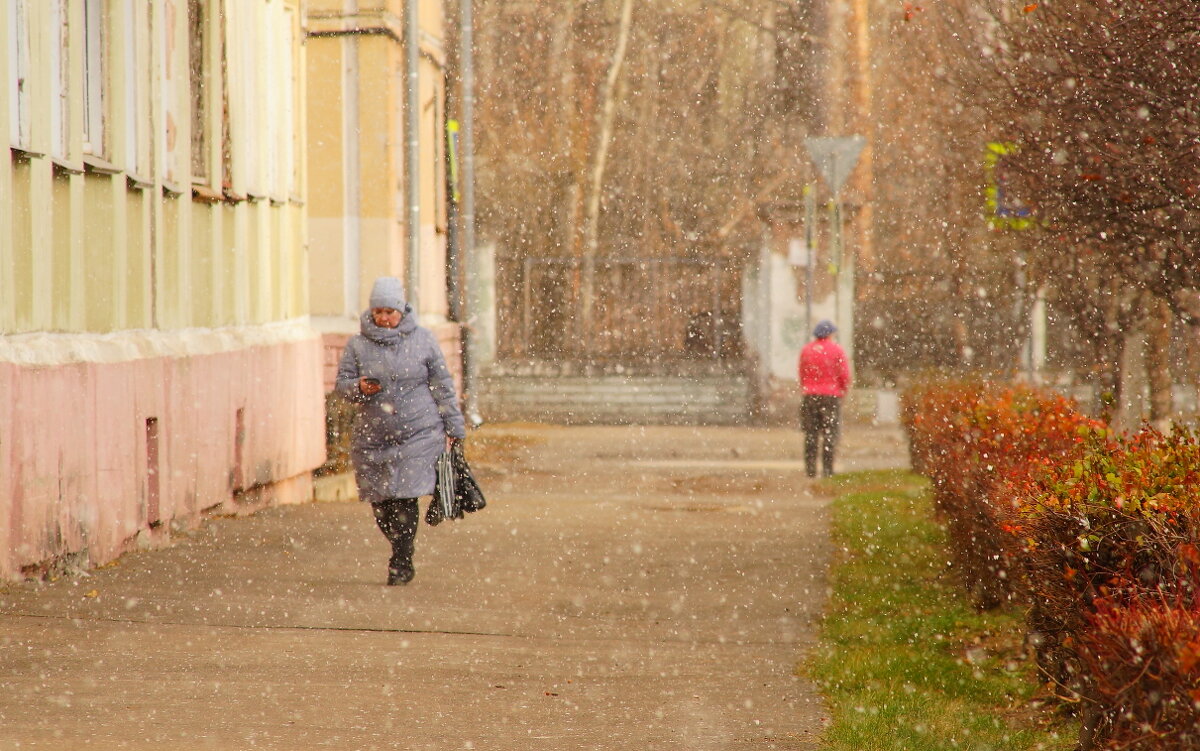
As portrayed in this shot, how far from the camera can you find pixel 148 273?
11.3 meters

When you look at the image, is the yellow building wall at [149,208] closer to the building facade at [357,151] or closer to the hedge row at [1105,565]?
the building facade at [357,151]

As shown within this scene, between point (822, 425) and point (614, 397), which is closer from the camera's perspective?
point (822, 425)

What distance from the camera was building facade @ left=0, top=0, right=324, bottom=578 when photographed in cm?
909

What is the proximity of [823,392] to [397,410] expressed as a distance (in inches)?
362

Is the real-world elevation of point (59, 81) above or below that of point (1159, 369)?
above

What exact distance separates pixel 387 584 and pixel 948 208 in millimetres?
23103

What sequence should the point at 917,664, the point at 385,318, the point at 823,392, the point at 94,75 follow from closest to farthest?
1. the point at 917,664
2. the point at 385,318
3. the point at 94,75
4. the point at 823,392

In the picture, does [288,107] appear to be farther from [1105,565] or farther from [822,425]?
[1105,565]

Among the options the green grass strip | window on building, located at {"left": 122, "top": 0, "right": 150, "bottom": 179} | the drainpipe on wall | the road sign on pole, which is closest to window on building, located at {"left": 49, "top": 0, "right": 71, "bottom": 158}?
window on building, located at {"left": 122, "top": 0, "right": 150, "bottom": 179}

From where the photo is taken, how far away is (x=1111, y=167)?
895cm

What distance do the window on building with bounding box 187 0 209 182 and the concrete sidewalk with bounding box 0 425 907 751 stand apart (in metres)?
2.60

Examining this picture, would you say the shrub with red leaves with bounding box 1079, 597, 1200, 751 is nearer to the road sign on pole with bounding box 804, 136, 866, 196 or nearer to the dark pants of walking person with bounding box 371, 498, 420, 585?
the dark pants of walking person with bounding box 371, 498, 420, 585

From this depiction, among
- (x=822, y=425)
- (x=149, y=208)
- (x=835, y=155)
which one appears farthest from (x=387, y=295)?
(x=835, y=155)

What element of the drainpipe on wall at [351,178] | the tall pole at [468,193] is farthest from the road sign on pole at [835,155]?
the drainpipe on wall at [351,178]
